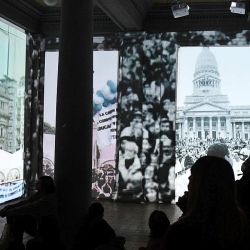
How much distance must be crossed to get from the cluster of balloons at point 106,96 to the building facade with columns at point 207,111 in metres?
1.39

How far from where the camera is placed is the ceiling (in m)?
8.38

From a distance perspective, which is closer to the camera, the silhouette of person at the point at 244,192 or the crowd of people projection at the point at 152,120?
the silhouette of person at the point at 244,192

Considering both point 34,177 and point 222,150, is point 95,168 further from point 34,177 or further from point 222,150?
point 222,150

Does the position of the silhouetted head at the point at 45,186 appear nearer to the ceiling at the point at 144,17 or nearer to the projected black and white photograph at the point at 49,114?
the ceiling at the point at 144,17

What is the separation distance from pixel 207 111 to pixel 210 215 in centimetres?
764

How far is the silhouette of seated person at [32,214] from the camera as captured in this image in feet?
11.6

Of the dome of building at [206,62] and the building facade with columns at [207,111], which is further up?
the dome of building at [206,62]

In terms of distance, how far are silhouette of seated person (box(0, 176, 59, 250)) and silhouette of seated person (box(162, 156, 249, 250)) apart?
5.72 ft

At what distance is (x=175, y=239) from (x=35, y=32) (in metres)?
8.54

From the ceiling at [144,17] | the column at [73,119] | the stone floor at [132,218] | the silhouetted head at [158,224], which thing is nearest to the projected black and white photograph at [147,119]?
the ceiling at [144,17]

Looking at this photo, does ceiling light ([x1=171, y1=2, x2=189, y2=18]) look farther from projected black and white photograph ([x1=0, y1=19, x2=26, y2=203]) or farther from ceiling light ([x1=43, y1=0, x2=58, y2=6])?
projected black and white photograph ([x1=0, y1=19, x2=26, y2=203])

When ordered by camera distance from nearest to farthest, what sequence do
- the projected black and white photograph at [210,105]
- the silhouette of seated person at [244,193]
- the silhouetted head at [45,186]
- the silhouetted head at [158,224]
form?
the silhouette of seated person at [244,193]
the silhouetted head at [158,224]
the silhouetted head at [45,186]
the projected black and white photograph at [210,105]

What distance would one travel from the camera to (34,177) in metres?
9.45

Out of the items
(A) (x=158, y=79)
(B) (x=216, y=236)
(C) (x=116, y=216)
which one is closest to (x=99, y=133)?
(A) (x=158, y=79)
